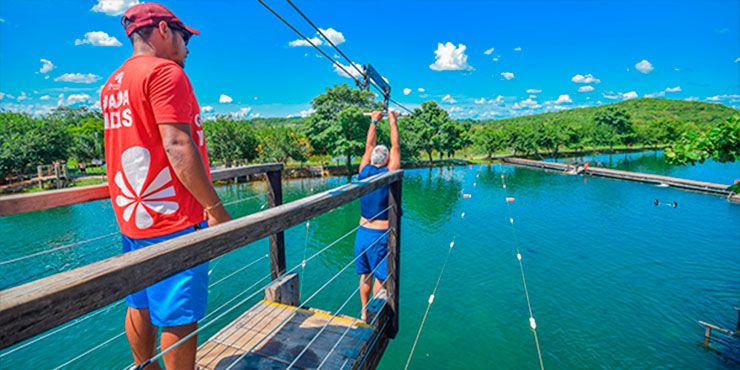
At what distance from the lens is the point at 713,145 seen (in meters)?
6.28

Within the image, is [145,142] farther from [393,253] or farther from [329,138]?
[329,138]

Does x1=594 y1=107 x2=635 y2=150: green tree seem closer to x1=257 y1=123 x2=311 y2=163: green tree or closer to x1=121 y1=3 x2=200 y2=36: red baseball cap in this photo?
x1=257 y1=123 x2=311 y2=163: green tree

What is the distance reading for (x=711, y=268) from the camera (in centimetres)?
1229

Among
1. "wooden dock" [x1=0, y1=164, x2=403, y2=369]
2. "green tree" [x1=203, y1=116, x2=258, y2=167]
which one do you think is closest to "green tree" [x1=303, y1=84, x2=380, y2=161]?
"green tree" [x1=203, y1=116, x2=258, y2=167]

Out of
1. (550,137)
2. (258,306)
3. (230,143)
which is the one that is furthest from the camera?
(550,137)

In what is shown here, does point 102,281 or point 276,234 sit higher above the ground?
point 102,281

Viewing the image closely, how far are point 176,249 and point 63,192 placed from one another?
1.40 metres

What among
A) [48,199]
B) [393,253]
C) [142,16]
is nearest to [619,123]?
[393,253]

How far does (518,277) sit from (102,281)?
1224 centimetres

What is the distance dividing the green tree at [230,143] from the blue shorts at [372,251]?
29375mm

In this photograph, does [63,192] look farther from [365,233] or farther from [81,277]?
[365,233]

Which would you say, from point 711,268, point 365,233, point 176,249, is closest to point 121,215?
point 176,249

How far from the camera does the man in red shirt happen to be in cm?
131

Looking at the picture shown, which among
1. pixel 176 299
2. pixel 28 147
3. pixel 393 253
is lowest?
pixel 393 253
